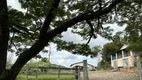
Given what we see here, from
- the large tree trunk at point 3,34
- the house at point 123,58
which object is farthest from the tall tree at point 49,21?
the house at point 123,58

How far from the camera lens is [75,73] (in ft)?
24.2

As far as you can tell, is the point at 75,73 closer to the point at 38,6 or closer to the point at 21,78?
the point at 21,78

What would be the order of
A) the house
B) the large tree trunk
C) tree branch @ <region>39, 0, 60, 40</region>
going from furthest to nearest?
the house
tree branch @ <region>39, 0, 60, 40</region>
the large tree trunk

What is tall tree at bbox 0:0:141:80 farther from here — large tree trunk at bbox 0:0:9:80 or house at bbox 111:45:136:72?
house at bbox 111:45:136:72

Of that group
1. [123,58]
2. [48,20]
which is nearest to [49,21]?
[48,20]

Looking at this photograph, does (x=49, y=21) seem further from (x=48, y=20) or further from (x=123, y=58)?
(x=123, y=58)

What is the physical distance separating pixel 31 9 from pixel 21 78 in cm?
532

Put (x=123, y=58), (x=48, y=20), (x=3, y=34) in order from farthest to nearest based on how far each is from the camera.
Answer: (x=123, y=58), (x=48, y=20), (x=3, y=34)

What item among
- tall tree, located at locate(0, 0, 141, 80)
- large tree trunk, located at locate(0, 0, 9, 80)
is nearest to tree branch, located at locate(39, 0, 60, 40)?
tall tree, located at locate(0, 0, 141, 80)

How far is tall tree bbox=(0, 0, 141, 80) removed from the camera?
127 inches

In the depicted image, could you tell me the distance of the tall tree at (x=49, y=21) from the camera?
3227mm

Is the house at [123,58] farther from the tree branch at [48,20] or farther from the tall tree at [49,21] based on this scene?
the tree branch at [48,20]

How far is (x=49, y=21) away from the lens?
10.9ft

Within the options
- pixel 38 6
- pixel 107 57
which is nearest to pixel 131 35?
pixel 38 6
